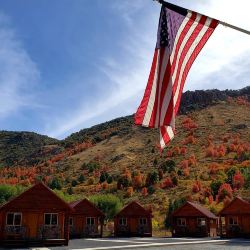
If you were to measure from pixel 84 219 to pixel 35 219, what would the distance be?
12385 millimetres

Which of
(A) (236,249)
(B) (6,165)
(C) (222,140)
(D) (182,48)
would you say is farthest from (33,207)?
(B) (6,165)

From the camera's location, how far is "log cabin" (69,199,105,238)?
1651 inches

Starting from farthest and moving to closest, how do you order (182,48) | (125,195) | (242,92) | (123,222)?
(242,92), (125,195), (123,222), (182,48)

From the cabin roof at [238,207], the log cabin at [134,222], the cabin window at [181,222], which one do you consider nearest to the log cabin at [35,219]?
the log cabin at [134,222]

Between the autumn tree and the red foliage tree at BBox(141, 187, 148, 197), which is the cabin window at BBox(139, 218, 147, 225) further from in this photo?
the autumn tree

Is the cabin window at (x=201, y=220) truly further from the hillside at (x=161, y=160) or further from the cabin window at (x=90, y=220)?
the hillside at (x=161, y=160)

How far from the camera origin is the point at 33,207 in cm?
3059

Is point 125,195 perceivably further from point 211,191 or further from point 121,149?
point 121,149

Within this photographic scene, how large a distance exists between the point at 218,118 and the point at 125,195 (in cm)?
6432

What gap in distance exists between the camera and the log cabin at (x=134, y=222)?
4538 centimetres

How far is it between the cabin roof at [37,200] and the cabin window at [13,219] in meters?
0.64

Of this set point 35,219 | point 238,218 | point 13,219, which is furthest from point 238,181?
point 13,219

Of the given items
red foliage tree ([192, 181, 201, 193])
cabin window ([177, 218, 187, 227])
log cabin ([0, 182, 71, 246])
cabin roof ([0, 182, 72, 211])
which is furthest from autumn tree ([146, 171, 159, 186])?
cabin roof ([0, 182, 72, 211])

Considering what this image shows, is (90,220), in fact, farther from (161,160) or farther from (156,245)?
(161,160)
